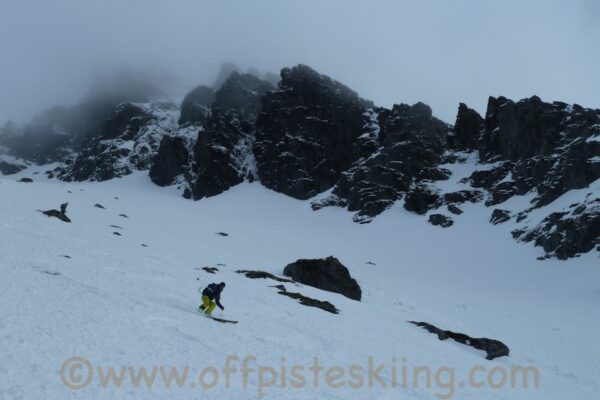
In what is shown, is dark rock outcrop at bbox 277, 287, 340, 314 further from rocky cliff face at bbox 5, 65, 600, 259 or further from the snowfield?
rocky cliff face at bbox 5, 65, 600, 259

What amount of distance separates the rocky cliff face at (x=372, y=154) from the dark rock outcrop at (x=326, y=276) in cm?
3688

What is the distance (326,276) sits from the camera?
1457 inches

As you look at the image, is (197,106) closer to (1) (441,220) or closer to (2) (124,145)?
(2) (124,145)

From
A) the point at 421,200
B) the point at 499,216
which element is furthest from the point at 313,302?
the point at 421,200

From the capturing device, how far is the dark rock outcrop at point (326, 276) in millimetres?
36312

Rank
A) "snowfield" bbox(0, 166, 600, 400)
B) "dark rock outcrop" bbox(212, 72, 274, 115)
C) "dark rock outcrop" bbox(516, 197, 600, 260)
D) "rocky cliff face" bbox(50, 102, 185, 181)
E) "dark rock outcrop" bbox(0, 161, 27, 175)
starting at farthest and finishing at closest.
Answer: "dark rock outcrop" bbox(0, 161, 27, 175)
"rocky cliff face" bbox(50, 102, 185, 181)
"dark rock outcrop" bbox(212, 72, 274, 115)
"dark rock outcrop" bbox(516, 197, 600, 260)
"snowfield" bbox(0, 166, 600, 400)

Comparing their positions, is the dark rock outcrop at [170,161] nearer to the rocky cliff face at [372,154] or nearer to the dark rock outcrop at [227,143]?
the rocky cliff face at [372,154]

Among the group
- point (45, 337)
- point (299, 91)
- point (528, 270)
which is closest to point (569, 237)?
point (528, 270)

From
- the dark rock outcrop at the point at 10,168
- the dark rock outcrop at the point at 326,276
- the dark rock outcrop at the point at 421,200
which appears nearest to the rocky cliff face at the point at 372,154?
the dark rock outcrop at the point at 421,200

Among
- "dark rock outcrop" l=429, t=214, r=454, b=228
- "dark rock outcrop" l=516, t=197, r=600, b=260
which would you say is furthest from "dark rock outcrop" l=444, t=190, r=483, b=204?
"dark rock outcrop" l=516, t=197, r=600, b=260

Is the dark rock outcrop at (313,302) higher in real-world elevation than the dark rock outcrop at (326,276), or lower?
lower

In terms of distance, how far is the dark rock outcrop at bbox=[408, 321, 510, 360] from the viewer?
1040 inches

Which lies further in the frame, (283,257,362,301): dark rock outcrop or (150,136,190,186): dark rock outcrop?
(150,136,190,186): dark rock outcrop

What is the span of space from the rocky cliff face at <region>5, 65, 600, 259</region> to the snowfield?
58.0 feet
